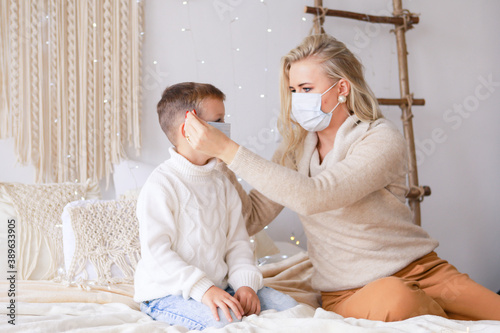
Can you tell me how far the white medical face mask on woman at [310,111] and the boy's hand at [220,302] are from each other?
63cm

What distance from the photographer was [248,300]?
118cm

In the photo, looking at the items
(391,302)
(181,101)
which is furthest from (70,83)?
(391,302)

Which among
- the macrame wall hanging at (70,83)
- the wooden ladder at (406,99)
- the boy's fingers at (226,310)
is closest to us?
the boy's fingers at (226,310)

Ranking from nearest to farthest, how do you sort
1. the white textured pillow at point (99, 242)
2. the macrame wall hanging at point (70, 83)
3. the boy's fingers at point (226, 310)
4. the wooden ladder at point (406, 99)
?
the boy's fingers at point (226, 310)
the white textured pillow at point (99, 242)
the macrame wall hanging at point (70, 83)
the wooden ladder at point (406, 99)

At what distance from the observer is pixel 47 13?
1.97 meters

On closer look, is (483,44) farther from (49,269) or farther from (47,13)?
(49,269)

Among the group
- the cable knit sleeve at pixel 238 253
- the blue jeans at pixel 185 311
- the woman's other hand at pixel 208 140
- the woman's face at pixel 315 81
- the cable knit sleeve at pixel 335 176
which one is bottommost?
the blue jeans at pixel 185 311

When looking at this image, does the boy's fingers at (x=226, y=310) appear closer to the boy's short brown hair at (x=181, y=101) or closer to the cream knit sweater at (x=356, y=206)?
the cream knit sweater at (x=356, y=206)

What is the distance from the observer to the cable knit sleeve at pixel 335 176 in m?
1.16

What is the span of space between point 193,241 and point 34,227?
2.20ft

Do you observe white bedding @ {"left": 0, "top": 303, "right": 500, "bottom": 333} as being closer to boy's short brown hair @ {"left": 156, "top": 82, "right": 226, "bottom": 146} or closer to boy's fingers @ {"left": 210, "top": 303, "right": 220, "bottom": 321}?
boy's fingers @ {"left": 210, "top": 303, "right": 220, "bottom": 321}

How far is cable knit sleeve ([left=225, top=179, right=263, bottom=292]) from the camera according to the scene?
1238 millimetres

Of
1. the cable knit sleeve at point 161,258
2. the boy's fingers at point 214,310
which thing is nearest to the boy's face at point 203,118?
the cable knit sleeve at point 161,258

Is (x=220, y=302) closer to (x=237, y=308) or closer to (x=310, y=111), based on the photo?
(x=237, y=308)
